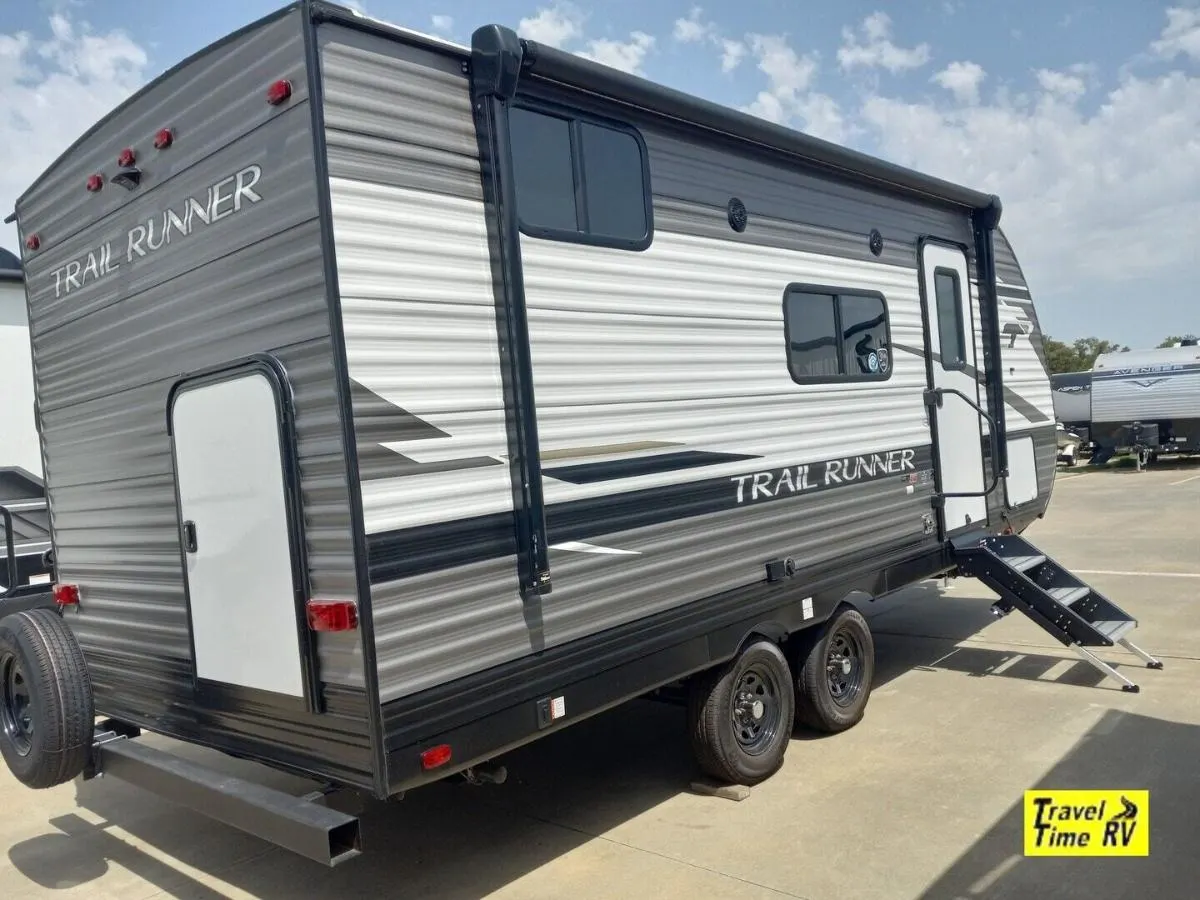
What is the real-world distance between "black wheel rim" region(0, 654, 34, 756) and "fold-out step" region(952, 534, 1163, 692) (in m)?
5.40

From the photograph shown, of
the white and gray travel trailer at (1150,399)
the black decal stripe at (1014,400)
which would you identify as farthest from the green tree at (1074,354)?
the black decal stripe at (1014,400)

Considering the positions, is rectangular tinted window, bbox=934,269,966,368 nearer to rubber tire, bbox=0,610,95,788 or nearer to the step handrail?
the step handrail

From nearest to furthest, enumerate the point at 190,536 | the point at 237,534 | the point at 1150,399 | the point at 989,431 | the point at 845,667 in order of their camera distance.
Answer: the point at 237,534 → the point at 190,536 → the point at 845,667 → the point at 989,431 → the point at 1150,399

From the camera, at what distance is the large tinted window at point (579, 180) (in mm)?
3977

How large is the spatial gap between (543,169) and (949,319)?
407cm

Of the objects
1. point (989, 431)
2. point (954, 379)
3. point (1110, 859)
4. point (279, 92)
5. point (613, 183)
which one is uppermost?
point (279, 92)

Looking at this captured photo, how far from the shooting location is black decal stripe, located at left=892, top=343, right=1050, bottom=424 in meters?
6.68

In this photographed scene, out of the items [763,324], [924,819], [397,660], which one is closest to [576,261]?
[763,324]

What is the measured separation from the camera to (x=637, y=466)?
14.3ft

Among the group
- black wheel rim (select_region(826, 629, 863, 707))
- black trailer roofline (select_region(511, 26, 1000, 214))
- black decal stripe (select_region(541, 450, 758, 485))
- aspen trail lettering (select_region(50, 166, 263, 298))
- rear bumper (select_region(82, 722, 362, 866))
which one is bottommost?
black wheel rim (select_region(826, 629, 863, 707))

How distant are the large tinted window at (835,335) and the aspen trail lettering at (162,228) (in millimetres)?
2848

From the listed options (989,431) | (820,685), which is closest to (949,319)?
(989,431)

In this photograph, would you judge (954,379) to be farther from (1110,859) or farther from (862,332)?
(1110,859)

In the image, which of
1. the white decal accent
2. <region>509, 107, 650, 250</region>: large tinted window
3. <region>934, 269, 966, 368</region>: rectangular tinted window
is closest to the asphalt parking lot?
the white decal accent
